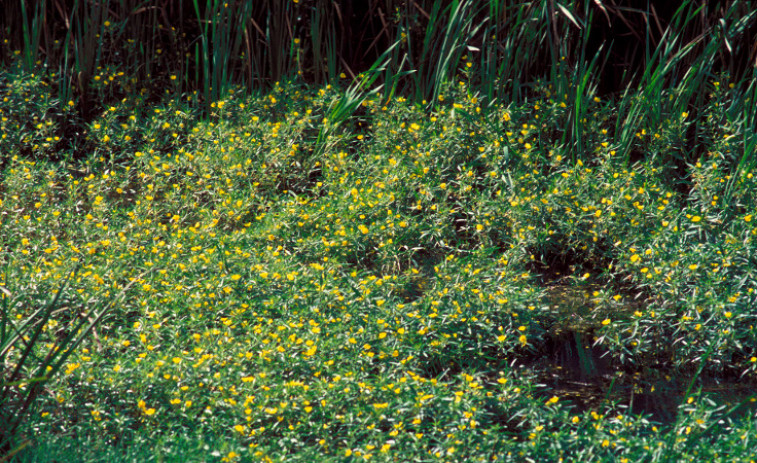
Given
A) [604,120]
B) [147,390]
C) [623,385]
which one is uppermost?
[604,120]

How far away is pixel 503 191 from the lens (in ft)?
14.3

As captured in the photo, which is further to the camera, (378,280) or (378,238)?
(378,238)

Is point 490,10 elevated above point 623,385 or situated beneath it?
elevated above

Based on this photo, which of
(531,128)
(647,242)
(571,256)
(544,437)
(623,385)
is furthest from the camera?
(531,128)

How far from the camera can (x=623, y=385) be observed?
3.43 metres

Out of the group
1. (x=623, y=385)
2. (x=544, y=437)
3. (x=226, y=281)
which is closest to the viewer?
(x=544, y=437)

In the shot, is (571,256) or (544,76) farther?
(544,76)

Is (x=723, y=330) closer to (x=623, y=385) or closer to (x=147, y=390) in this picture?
(x=623, y=385)

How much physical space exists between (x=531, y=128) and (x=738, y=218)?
1264mm

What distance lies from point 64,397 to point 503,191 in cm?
240

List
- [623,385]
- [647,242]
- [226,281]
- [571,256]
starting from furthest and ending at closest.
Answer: [571,256] < [647,242] < [226,281] < [623,385]

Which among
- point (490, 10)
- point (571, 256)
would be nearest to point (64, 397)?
point (571, 256)

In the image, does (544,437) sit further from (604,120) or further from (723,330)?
(604,120)

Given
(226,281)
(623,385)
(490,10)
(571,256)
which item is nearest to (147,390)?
(226,281)
